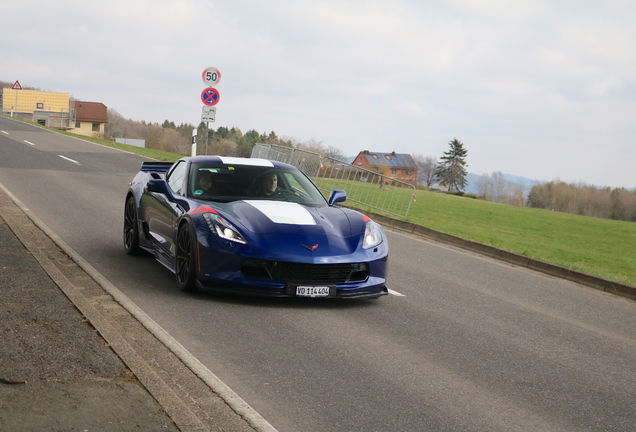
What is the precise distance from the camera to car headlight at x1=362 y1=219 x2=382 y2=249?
7.23m

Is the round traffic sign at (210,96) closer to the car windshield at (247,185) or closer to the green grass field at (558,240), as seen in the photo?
the green grass field at (558,240)

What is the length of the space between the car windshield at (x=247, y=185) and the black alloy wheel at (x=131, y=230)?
1.39 m

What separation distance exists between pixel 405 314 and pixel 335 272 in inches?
34.1

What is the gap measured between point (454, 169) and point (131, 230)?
126524 mm

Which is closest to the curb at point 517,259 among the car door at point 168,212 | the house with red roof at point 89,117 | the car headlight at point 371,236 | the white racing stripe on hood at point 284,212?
the car headlight at point 371,236

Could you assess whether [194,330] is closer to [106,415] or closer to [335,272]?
[335,272]

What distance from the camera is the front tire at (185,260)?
7.05 m

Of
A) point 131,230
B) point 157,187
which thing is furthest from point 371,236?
point 131,230

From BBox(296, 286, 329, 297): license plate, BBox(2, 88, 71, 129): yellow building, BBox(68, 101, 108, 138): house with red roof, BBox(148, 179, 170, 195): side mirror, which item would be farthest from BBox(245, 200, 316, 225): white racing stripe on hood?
BBox(2, 88, 71, 129): yellow building

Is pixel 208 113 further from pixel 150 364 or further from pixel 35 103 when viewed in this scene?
pixel 35 103

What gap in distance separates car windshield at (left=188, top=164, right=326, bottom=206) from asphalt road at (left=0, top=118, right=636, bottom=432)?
1118 millimetres

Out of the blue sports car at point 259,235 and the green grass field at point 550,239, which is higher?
the blue sports car at point 259,235

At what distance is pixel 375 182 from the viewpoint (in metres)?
17.8

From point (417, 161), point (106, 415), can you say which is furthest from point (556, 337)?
A: point (417, 161)
